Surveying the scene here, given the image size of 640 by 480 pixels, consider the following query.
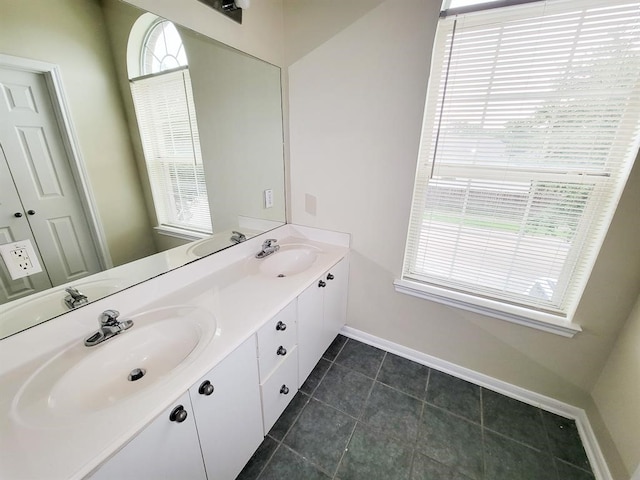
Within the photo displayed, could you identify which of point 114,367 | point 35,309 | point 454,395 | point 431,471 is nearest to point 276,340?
point 114,367

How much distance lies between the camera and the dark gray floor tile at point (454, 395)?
1.49 metres

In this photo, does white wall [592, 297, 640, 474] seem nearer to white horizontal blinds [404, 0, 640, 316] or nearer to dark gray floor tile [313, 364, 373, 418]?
white horizontal blinds [404, 0, 640, 316]

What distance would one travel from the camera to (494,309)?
1453mm

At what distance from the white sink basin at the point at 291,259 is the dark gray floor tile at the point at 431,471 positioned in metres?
1.16

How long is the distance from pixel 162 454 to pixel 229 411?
0.87 ft

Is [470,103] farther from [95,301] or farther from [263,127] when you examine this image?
[95,301]

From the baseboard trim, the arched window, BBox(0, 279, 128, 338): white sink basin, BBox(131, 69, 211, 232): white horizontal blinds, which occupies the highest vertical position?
the arched window

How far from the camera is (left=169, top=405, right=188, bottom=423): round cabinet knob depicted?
723 mm

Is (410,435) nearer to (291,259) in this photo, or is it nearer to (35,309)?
(291,259)

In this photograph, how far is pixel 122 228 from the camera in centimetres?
106

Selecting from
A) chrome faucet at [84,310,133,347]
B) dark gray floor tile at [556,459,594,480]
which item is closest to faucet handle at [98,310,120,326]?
chrome faucet at [84,310,133,347]

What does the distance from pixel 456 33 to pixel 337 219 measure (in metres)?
1.17

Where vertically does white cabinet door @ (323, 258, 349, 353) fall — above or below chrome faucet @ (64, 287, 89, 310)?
below

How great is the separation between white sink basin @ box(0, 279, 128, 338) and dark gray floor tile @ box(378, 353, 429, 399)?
1.66 metres
